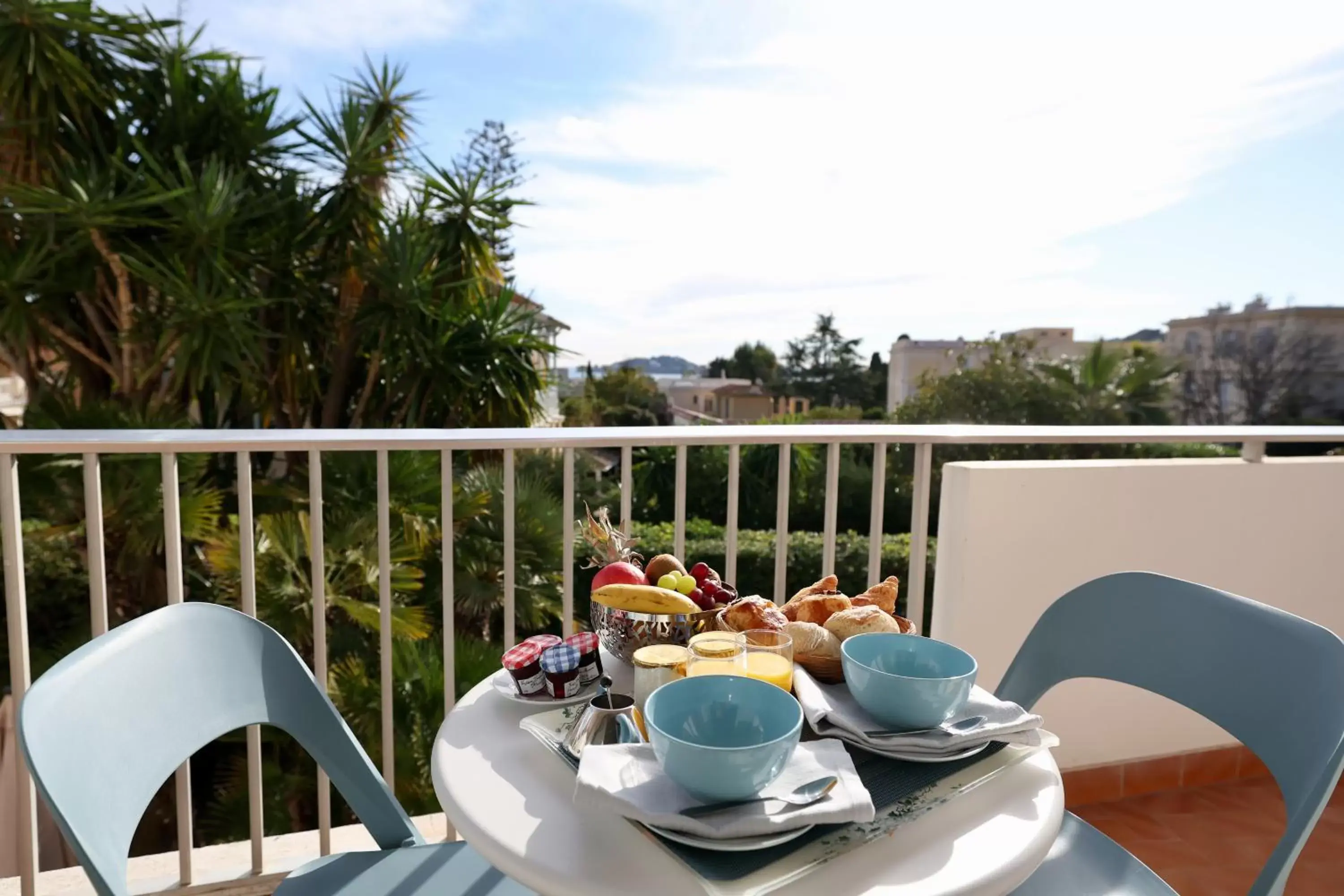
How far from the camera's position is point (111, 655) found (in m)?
0.92

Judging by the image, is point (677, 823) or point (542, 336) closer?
point (677, 823)

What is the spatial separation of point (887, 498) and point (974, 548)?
421 inches

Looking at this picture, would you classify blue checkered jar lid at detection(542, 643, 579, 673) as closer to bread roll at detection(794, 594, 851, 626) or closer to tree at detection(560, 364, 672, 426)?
bread roll at detection(794, 594, 851, 626)

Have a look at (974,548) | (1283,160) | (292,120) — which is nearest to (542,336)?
(292,120)

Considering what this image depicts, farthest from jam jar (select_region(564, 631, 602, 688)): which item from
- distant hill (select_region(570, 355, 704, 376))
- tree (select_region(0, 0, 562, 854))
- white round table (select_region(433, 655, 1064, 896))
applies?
distant hill (select_region(570, 355, 704, 376))

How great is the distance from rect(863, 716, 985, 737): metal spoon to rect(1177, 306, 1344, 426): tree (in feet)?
61.8

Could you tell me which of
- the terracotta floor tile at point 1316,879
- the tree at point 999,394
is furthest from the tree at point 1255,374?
the terracotta floor tile at point 1316,879

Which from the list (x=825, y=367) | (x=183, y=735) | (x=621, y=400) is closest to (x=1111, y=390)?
(x=621, y=400)

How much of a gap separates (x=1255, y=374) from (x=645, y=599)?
20.9m

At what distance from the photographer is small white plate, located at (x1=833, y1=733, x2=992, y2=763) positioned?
0.81 metres

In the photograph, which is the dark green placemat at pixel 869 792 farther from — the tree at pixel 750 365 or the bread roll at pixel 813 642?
the tree at pixel 750 365

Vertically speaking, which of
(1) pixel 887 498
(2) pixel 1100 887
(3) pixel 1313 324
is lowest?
(1) pixel 887 498

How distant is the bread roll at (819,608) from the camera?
3.35 feet

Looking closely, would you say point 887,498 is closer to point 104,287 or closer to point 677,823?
point 104,287
